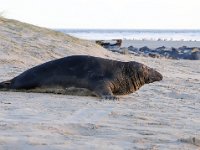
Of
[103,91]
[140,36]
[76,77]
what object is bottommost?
[140,36]

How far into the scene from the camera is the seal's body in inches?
306

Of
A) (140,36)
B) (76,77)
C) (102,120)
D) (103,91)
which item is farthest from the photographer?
(140,36)

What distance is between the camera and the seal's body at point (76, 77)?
25.5 ft

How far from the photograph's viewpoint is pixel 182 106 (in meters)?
7.05

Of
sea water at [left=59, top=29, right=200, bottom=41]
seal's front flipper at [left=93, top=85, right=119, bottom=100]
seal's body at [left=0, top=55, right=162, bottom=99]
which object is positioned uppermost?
seal's body at [left=0, top=55, right=162, bottom=99]

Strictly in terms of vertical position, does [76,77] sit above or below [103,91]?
above

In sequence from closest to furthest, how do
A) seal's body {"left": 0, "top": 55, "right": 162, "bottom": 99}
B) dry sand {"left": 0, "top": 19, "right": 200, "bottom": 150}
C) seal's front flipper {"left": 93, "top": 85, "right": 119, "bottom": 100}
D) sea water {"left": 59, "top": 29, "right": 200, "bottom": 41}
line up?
dry sand {"left": 0, "top": 19, "right": 200, "bottom": 150}, seal's front flipper {"left": 93, "top": 85, "right": 119, "bottom": 100}, seal's body {"left": 0, "top": 55, "right": 162, "bottom": 99}, sea water {"left": 59, "top": 29, "right": 200, "bottom": 41}

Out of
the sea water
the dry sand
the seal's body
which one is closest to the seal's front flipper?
the seal's body

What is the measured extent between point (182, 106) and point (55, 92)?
1784 mm

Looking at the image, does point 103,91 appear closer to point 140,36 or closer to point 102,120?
point 102,120

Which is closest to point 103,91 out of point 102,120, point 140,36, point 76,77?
point 76,77

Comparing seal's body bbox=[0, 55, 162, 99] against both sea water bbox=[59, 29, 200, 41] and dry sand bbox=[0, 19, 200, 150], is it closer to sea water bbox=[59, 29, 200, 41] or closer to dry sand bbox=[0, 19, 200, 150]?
dry sand bbox=[0, 19, 200, 150]

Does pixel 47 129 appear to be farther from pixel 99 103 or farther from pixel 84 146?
pixel 99 103

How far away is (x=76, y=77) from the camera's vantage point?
308 inches
